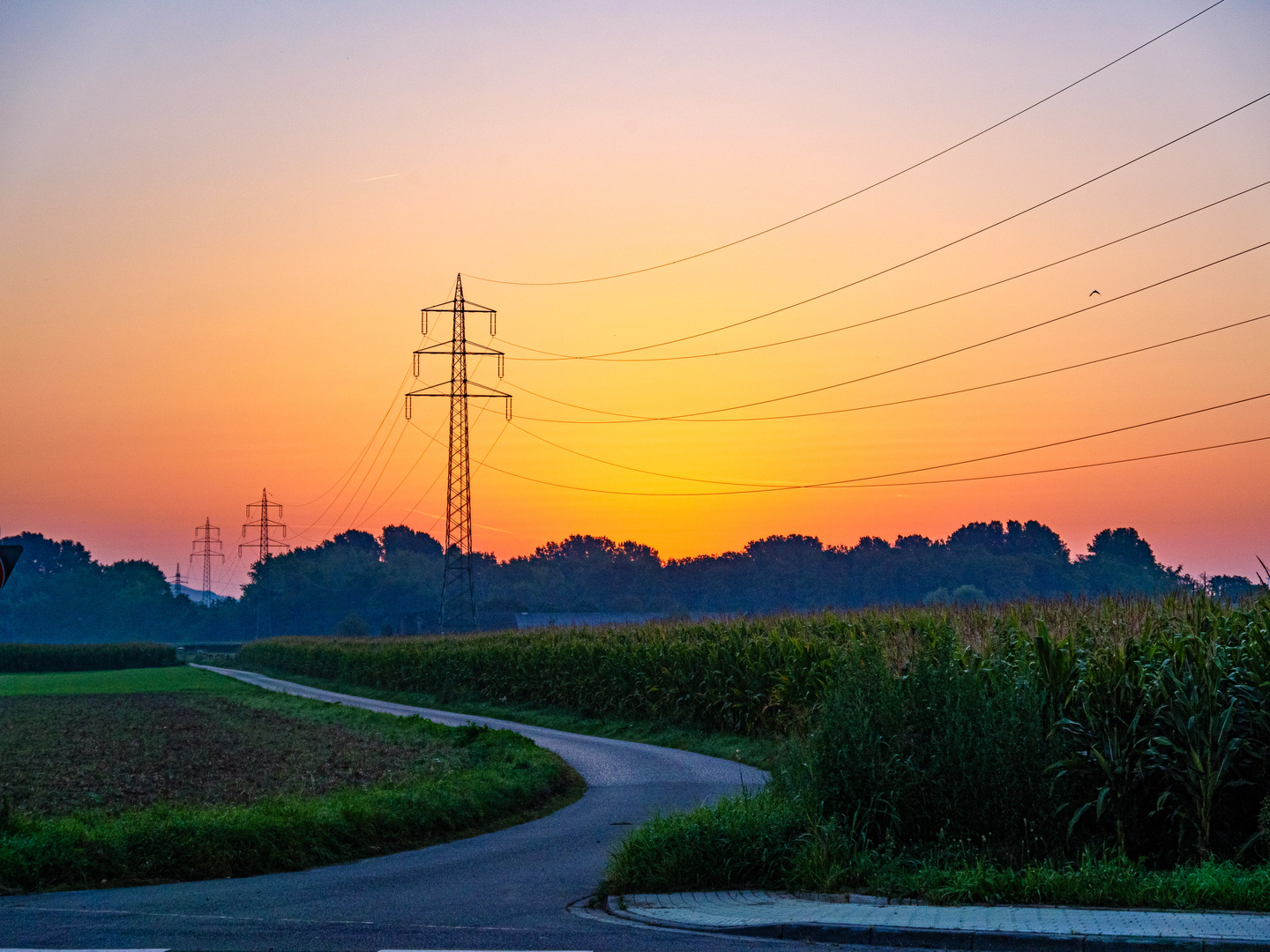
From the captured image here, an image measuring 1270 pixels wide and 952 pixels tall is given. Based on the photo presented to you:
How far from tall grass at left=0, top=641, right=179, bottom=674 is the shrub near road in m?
58.8

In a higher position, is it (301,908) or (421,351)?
(421,351)

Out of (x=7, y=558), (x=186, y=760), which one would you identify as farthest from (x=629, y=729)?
(x=7, y=558)

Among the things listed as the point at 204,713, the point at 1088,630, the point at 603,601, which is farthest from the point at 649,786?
the point at 603,601

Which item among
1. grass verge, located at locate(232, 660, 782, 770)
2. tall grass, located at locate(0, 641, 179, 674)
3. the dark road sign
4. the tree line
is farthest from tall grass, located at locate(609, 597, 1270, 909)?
tall grass, located at locate(0, 641, 179, 674)

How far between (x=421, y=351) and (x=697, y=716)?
108ft

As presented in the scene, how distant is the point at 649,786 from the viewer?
58.4 ft

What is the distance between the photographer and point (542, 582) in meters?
167

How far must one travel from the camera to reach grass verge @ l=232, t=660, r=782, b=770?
22.3m

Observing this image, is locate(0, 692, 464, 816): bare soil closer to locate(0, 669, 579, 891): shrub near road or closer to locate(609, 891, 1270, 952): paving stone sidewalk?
locate(0, 669, 579, 891): shrub near road

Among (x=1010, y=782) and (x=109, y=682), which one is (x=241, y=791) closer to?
(x=1010, y=782)

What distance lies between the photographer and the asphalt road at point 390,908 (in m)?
7.93

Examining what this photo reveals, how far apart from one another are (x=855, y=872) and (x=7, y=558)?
8720 millimetres

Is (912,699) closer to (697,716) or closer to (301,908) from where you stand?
(301,908)

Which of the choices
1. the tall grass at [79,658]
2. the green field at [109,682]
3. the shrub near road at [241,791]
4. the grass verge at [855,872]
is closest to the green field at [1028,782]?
the grass verge at [855,872]
